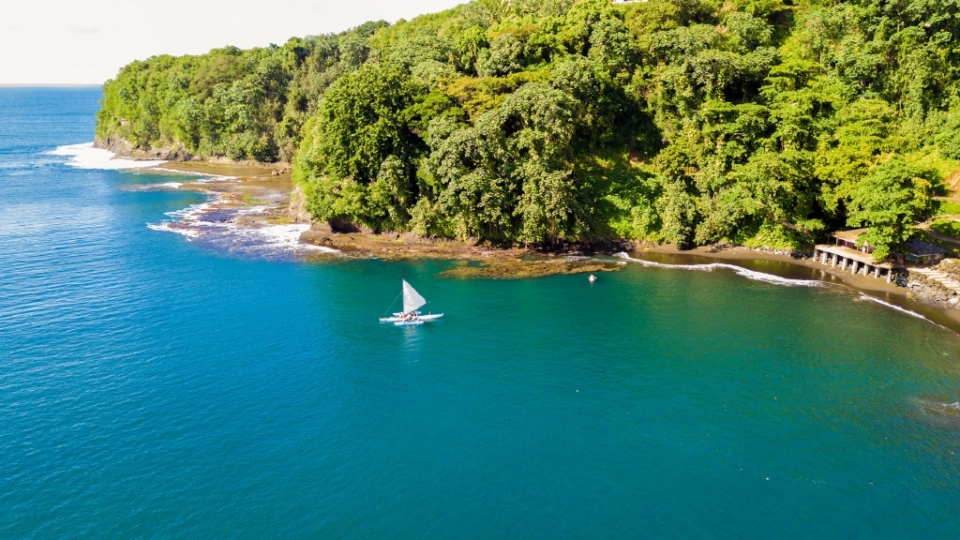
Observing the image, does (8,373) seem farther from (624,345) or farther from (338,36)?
(338,36)

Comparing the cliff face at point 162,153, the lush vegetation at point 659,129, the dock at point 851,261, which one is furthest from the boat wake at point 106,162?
the dock at point 851,261

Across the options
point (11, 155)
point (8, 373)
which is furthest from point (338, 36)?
point (8, 373)

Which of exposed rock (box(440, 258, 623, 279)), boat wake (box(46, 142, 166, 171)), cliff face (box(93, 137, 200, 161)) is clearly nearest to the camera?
exposed rock (box(440, 258, 623, 279))

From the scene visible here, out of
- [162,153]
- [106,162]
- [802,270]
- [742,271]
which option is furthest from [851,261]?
[106,162]

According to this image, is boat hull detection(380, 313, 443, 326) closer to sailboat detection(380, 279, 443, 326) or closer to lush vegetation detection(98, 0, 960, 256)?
sailboat detection(380, 279, 443, 326)

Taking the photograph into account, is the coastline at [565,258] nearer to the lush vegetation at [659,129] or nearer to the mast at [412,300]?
the lush vegetation at [659,129]

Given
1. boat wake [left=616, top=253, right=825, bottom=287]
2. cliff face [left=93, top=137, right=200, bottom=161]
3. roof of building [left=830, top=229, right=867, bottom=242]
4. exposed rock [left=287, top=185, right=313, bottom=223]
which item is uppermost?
cliff face [left=93, top=137, right=200, bottom=161]

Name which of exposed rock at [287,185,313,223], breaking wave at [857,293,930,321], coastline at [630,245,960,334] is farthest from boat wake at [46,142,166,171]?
breaking wave at [857,293,930,321]
